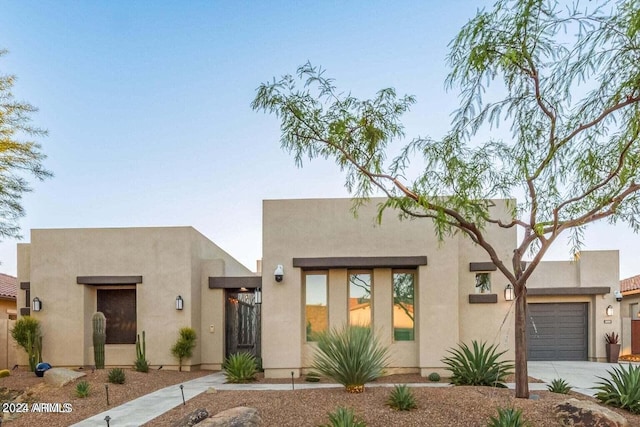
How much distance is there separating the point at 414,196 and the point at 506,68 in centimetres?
217

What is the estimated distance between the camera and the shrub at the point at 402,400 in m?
6.61

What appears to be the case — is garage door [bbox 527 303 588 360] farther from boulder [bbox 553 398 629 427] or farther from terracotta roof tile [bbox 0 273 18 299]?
terracotta roof tile [bbox 0 273 18 299]

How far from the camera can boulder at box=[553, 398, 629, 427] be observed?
5958mm

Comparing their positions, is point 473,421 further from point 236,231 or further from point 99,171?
point 236,231

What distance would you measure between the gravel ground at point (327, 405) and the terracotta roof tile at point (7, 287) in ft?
30.8

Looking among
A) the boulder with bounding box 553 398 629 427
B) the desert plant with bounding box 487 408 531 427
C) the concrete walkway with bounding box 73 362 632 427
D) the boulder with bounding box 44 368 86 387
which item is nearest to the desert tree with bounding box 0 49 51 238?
the boulder with bounding box 44 368 86 387

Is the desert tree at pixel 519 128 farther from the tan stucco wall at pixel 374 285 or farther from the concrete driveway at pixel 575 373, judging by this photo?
the concrete driveway at pixel 575 373

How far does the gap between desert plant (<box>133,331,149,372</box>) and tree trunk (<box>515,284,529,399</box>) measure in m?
9.05

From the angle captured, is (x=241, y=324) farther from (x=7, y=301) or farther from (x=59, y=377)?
(x=7, y=301)

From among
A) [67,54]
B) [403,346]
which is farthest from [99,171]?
[403,346]

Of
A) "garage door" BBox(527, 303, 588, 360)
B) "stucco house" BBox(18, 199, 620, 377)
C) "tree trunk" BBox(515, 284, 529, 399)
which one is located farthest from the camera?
"garage door" BBox(527, 303, 588, 360)

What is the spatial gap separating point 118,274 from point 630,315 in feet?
64.6

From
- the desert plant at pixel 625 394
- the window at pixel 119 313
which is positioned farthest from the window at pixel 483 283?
the window at pixel 119 313

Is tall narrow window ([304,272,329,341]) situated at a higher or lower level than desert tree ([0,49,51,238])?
lower
